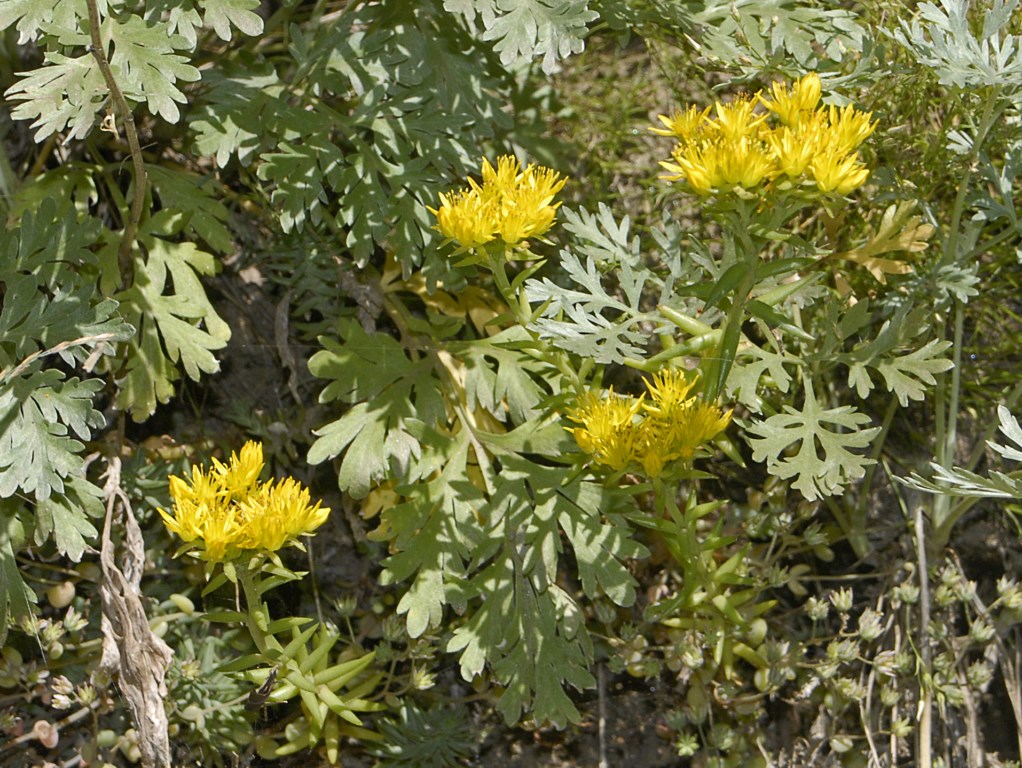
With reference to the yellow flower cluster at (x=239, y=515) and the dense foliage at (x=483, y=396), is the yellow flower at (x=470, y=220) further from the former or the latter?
the yellow flower cluster at (x=239, y=515)

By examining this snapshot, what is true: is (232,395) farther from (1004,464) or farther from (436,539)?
(1004,464)

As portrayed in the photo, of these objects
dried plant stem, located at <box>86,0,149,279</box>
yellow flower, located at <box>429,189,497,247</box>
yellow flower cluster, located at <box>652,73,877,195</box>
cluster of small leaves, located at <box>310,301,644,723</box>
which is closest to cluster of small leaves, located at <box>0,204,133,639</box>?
dried plant stem, located at <box>86,0,149,279</box>

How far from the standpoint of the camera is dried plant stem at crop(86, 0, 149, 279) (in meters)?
2.03

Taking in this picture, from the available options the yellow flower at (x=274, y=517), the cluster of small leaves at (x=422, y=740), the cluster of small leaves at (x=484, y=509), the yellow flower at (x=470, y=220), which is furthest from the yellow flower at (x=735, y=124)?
the cluster of small leaves at (x=422, y=740)

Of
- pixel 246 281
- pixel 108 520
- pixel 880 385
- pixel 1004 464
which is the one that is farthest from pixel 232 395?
pixel 1004 464

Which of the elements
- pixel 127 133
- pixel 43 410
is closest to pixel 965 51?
pixel 127 133

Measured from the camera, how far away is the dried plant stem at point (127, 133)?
2027mm

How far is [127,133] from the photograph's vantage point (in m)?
2.23

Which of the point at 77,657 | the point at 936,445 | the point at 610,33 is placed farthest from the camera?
the point at 610,33

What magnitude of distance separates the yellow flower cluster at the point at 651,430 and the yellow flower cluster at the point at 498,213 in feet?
1.14

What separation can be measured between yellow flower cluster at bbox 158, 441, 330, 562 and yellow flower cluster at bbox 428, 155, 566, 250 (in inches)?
21.6

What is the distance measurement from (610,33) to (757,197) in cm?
120

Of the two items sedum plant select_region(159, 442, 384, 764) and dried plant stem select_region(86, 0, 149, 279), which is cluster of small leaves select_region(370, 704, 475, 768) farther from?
dried plant stem select_region(86, 0, 149, 279)

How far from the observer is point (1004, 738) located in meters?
2.56
